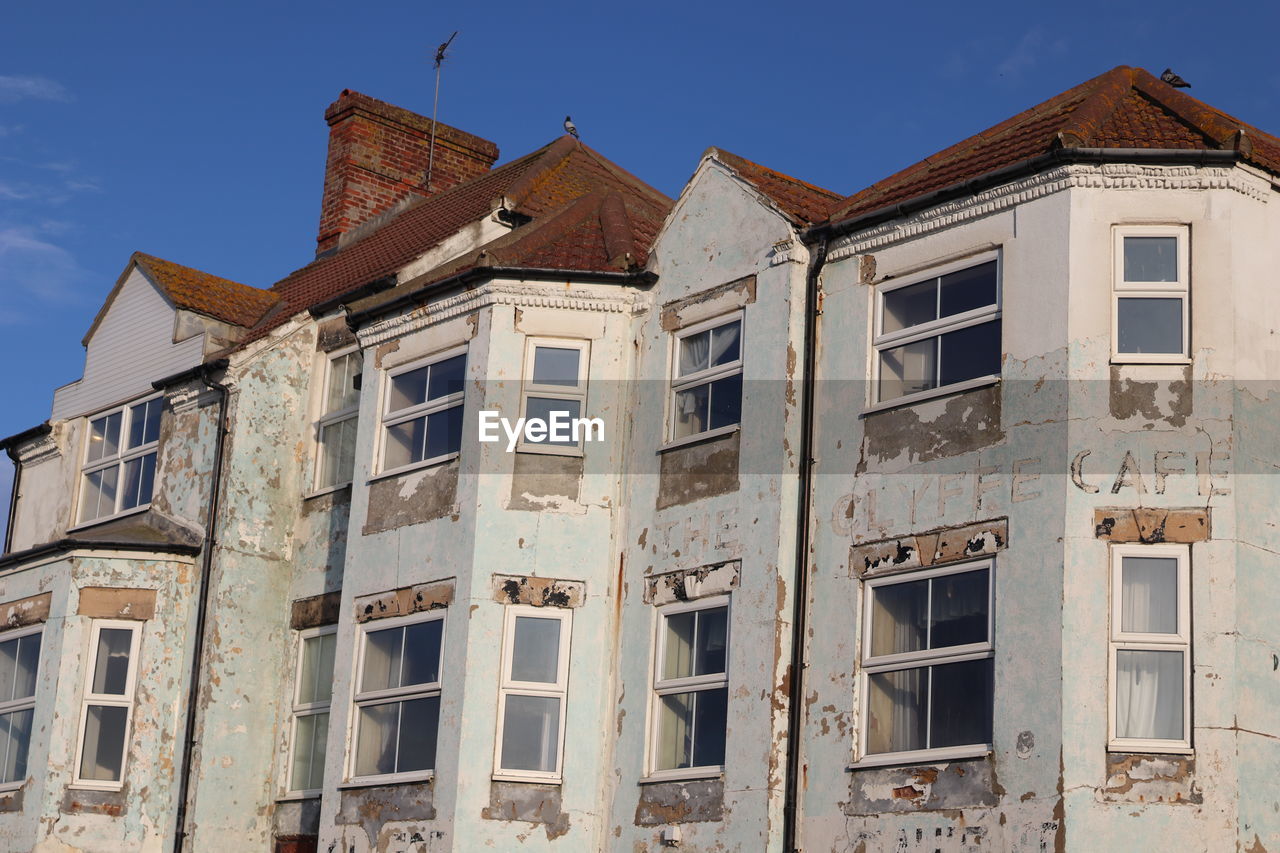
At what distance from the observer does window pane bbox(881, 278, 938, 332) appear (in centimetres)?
1603

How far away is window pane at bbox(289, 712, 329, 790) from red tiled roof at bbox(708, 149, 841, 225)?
763cm

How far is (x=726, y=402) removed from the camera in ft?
57.0

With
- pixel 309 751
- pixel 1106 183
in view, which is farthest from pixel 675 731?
pixel 1106 183

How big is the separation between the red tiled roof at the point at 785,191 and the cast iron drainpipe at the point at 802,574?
2.47 feet

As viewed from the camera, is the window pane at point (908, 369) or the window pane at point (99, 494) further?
the window pane at point (99, 494)

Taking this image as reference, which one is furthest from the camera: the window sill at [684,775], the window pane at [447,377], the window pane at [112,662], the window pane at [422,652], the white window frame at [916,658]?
the window pane at [112,662]

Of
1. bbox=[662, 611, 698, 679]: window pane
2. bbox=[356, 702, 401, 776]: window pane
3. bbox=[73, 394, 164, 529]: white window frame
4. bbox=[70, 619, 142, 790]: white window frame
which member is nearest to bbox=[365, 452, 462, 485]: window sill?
bbox=[356, 702, 401, 776]: window pane

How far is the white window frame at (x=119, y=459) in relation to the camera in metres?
22.9

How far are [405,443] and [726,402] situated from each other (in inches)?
156

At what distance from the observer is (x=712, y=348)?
17688mm

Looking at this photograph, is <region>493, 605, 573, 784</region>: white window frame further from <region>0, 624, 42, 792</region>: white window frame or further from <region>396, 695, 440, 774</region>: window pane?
<region>0, 624, 42, 792</region>: white window frame

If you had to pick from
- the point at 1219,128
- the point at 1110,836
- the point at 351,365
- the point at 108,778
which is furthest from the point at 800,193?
the point at 108,778

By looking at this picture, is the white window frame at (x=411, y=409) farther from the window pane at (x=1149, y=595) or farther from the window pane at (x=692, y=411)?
the window pane at (x=1149, y=595)

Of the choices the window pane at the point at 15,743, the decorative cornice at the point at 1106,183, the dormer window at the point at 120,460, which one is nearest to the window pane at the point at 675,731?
the decorative cornice at the point at 1106,183
